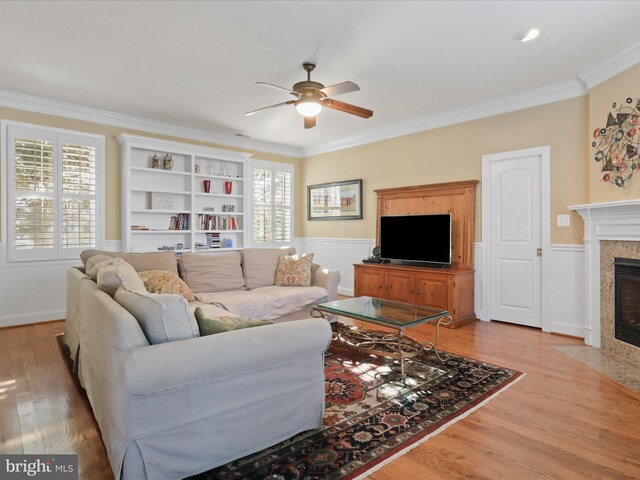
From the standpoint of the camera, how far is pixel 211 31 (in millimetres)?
3043

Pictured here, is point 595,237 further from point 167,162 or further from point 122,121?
point 122,121

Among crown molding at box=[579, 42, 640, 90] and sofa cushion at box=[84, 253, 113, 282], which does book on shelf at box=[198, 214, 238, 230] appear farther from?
crown molding at box=[579, 42, 640, 90]

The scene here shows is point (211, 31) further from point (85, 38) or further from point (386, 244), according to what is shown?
point (386, 244)

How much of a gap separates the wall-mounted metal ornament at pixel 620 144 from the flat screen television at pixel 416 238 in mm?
1696

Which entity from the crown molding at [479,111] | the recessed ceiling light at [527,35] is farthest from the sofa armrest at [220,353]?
the crown molding at [479,111]

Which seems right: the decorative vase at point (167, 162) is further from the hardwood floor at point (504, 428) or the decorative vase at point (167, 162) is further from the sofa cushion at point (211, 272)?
the hardwood floor at point (504, 428)

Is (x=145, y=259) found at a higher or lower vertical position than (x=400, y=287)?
higher

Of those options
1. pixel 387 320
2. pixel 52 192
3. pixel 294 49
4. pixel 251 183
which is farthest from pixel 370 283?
pixel 52 192

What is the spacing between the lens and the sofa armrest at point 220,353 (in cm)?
156

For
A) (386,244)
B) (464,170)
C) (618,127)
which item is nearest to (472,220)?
(464,170)

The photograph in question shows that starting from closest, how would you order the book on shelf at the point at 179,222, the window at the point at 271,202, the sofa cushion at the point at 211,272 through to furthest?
the sofa cushion at the point at 211,272 → the book on shelf at the point at 179,222 → the window at the point at 271,202

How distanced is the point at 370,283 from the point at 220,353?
12.9ft

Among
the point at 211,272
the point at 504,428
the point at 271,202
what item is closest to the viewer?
the point at 504,428

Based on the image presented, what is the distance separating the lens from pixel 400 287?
5.09 metres
